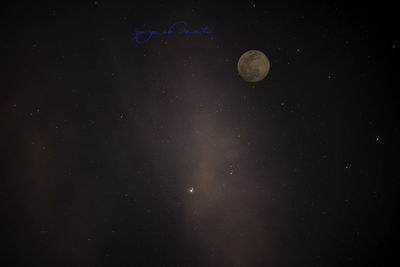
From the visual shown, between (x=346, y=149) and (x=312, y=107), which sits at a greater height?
(x=312, y=107)

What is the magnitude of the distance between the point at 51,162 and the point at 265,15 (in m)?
2.53

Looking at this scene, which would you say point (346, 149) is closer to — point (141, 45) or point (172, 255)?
point (172, 255)

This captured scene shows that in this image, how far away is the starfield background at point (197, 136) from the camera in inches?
76.4

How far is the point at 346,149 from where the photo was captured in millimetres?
2164

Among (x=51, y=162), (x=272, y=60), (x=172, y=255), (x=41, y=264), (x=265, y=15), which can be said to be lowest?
(x=172, y=255)

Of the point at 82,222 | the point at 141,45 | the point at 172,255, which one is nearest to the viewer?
the point at 141,45

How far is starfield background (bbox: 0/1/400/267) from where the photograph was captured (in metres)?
1.94

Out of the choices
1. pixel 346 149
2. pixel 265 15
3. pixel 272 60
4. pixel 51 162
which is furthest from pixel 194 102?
pixel 346 149

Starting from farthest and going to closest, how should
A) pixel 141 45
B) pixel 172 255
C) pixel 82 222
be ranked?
pixel 172 255
pixel 82 222
pixel 141 45

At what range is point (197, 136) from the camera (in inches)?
81.9
